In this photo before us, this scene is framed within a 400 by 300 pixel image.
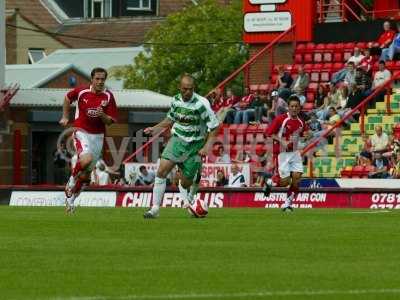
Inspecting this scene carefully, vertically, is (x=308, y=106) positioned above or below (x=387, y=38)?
below

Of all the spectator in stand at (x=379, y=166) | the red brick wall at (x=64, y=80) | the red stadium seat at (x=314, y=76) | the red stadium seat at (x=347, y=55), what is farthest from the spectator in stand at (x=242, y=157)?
the red brick wall at (x=64, y=80)

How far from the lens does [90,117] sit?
23922 millimetres

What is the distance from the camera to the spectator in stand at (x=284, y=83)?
3959cm

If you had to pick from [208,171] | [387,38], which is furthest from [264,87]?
[208,171]

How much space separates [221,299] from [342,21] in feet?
108

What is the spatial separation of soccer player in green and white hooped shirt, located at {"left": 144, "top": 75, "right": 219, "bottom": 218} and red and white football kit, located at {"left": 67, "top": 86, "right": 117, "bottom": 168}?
3.95 ft

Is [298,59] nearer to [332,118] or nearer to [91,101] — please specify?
[332,118]

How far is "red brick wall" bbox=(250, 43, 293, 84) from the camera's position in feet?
143

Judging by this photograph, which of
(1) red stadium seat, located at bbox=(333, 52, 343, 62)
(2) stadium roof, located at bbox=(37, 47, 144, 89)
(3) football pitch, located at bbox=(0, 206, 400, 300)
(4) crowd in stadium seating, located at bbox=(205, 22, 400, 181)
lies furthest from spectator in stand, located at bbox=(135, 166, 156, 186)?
(2) stadium roof, located at bbox=(37, 47, 144, 89)

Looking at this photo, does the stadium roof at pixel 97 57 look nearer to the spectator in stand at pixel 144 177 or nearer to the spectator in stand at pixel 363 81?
the spectator in stand at pixel 144 177

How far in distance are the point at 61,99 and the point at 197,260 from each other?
34.0m

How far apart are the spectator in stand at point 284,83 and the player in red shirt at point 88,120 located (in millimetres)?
15704

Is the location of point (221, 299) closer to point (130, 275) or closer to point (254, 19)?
point (130, 275)

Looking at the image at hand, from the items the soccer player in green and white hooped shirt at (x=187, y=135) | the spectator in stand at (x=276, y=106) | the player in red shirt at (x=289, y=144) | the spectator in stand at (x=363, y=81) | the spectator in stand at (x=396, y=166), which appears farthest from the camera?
the spectator in stand at (x=276, y=106)
